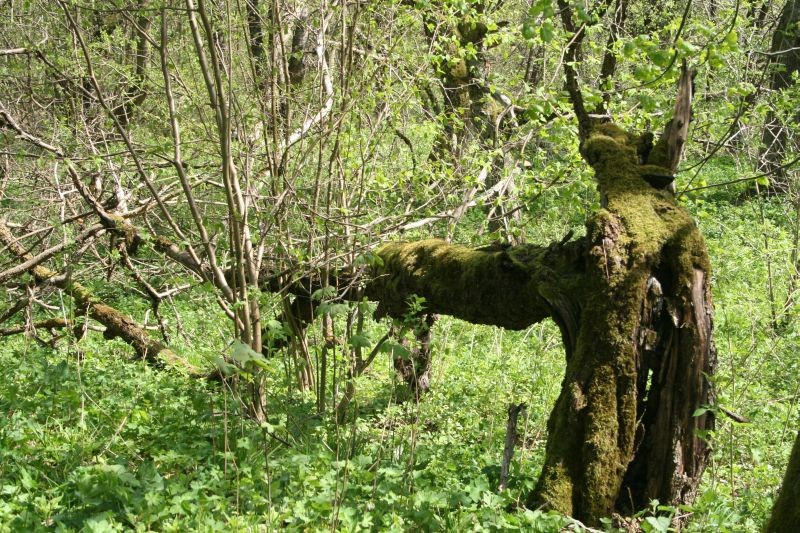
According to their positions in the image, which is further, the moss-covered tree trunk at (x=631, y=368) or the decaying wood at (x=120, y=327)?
the decaying wood at (x=120, y=327)

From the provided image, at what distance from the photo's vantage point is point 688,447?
12.8ft

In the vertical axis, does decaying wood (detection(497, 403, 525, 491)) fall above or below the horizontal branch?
below

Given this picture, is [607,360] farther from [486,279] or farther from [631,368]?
[486,279]

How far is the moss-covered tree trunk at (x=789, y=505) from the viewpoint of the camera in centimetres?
264

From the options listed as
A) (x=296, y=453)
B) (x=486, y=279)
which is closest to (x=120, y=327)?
(x=296, y=453)

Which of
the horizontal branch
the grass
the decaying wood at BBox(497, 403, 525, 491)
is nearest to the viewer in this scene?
the grass

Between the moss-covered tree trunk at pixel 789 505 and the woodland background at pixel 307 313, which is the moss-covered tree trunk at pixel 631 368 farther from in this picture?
the moss-covered tree trunk at pixel 789 505

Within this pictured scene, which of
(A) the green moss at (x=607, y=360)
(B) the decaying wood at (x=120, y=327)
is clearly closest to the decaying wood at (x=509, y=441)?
(A) the green moss at (x=607, y=360)

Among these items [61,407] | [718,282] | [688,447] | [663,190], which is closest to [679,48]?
[663,190]

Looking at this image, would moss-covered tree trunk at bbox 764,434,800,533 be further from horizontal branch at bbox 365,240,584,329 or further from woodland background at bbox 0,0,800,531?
horizontal branch at bbox 365,240,584,329

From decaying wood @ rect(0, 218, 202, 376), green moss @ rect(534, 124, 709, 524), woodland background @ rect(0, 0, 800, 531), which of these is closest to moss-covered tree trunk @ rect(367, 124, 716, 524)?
green moss @ rect(534, 124, 709, 524)

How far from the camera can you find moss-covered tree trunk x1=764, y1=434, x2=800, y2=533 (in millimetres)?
2641

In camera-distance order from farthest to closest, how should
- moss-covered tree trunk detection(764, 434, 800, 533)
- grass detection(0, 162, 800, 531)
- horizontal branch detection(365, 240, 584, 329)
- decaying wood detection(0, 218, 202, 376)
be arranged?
1. decaying wood detection(0, 218, 202, 376)
2. horizontal branch detection(365, 240, 584, 329)
3. grass detection(0, 162, 800, 531)
4. moss-covered tree trunk detection(764, 434, 800, 533)

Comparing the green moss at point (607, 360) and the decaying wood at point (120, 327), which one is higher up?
the green moss at point (607, 360)
